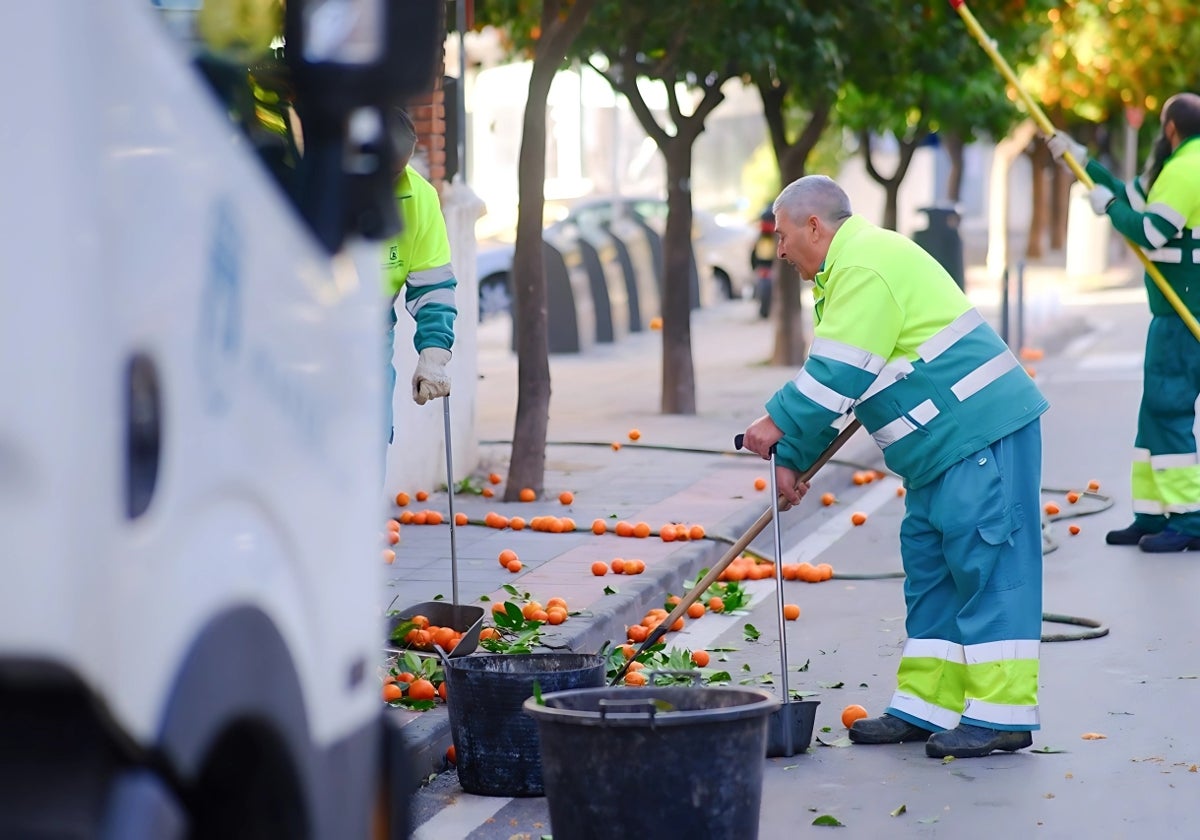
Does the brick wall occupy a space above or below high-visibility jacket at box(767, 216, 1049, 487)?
above

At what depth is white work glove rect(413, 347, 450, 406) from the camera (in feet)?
23.4

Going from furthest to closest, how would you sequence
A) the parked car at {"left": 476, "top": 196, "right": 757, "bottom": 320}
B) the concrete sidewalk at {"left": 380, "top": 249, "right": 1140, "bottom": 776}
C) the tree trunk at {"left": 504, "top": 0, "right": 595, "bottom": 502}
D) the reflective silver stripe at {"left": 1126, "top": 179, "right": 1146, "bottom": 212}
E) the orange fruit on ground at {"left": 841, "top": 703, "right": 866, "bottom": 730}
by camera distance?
1. the parked car at {"left": 476, "top": 196, "right": 757, "bottom": 320}
2. the tree trunk at {"left": 504, "top": 0, "right": 595, "bottom": 502}
3. the reflective silver stripe at {"left": 1126, "top": 179, "right": 1146, "bottom": 212}
4. the concrete sidewalk at {"left": 380, "top": 249, "right": 1140, "bottom": 776}
5. the orange fruit on ground at {"left": 841, "top": 703, "right": 866, "bottom": 730}

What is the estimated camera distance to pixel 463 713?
5617mm

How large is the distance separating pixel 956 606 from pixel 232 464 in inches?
157

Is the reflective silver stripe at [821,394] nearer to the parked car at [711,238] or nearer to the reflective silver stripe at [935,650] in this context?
the reflective silver stripe at [935,650]

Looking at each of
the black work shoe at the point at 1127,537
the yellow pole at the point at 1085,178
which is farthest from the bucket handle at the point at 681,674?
the black work shoe at the point at 1127,537

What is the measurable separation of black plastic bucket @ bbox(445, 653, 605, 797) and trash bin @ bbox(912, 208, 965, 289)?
51.4 ft

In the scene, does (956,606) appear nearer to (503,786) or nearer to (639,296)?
(503,786)

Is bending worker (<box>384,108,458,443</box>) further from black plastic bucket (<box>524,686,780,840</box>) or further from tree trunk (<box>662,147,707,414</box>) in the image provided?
tree trunk (<box>662,147,707,414</box>)

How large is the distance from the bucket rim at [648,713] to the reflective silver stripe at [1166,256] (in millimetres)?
5686

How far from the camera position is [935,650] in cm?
622

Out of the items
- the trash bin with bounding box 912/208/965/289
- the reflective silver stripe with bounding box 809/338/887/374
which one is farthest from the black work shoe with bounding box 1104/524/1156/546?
the trash bin with bounding box 912/208/965/289

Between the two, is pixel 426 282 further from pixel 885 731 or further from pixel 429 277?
pixel 885 731

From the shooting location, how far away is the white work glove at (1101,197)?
966cm
